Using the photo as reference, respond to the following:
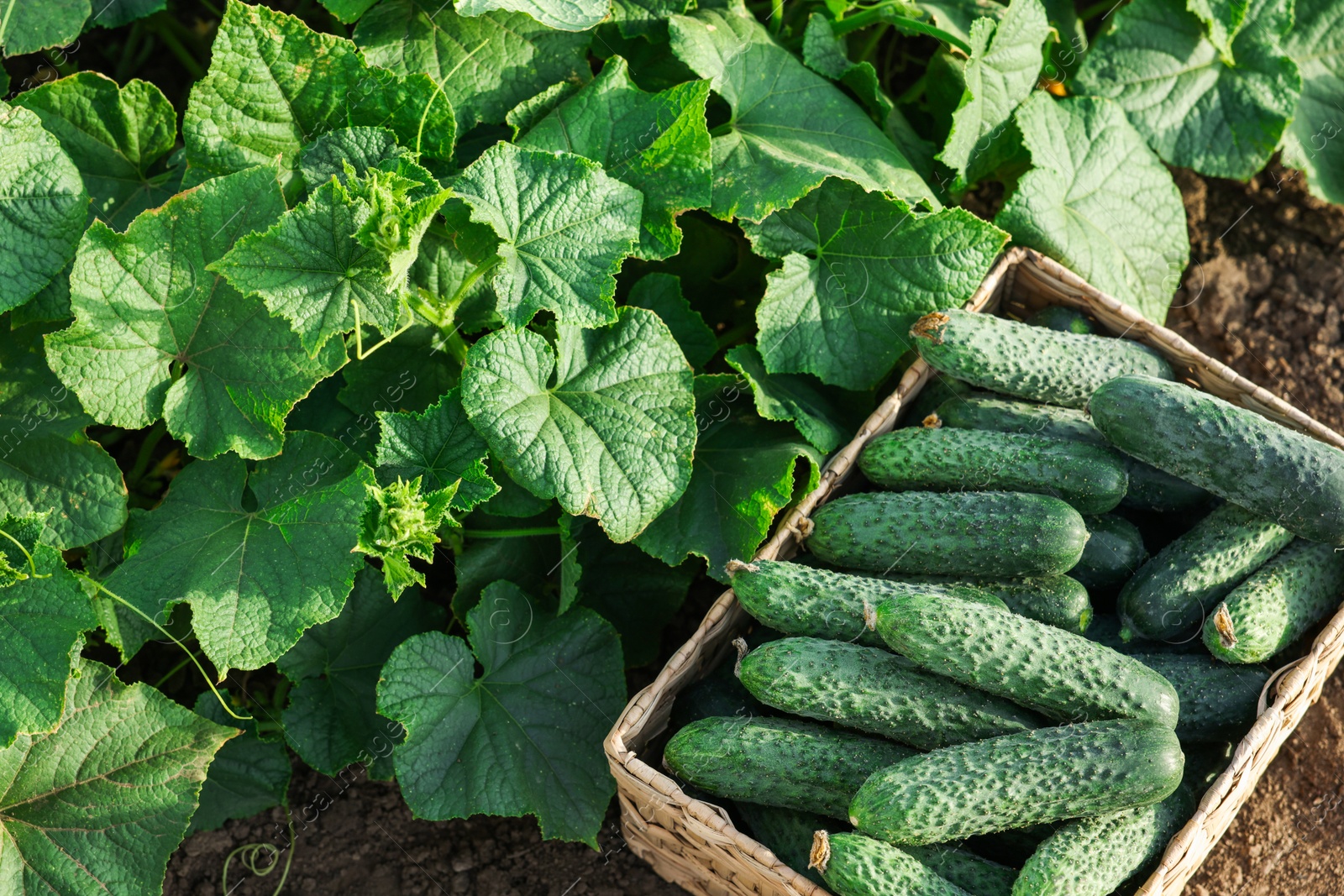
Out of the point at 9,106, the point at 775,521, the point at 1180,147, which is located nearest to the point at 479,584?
the point at 775,521

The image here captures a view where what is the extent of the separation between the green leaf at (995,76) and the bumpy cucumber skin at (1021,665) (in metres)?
1.62

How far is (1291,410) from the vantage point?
10.6 ft

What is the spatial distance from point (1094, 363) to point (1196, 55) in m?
1.63

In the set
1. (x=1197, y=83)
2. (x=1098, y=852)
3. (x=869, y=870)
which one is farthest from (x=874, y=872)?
(x=1197, y=83)

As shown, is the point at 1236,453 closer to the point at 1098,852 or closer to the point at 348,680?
the point at 1098,852

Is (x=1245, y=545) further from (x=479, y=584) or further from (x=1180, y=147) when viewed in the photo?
(x=479, y=584)

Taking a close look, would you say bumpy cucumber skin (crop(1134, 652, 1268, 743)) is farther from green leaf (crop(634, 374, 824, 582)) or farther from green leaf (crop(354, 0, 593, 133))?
green leaf (crop(354, 0, 593, 133))

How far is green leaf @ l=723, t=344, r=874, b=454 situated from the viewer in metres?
3.24

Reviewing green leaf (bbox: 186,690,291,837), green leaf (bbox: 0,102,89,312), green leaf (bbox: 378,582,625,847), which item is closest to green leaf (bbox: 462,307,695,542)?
green leaf (bbox: 378,582,625,847)

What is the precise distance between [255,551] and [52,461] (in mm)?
741

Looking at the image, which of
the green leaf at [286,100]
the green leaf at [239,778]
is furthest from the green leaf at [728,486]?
the green leaf at [239,778]

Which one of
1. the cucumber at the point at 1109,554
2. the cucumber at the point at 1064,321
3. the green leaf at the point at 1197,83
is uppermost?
the green leaf at the point at 1197,83

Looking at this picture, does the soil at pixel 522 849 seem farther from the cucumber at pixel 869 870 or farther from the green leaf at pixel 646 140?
the green leaf at pixel 646 140

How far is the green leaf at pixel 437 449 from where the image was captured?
9.57ft
